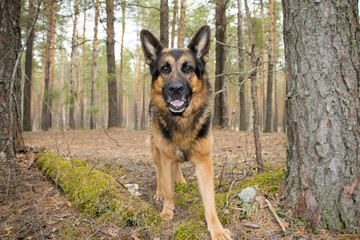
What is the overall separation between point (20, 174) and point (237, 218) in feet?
10.7

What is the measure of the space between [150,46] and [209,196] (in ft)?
7.37

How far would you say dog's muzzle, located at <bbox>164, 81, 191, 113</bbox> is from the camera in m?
2.89

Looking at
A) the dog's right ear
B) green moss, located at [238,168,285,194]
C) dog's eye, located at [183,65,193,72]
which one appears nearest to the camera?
green moss, located at [238,168,285,194]

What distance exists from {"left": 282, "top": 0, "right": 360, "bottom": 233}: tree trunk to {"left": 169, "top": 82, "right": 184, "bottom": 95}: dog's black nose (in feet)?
4.32

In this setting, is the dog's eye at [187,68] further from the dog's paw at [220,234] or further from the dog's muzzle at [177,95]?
the dog's paw at [220,234]

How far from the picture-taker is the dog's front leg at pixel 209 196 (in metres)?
2.46

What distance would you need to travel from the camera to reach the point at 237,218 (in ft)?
8.68

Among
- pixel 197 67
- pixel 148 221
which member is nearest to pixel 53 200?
pixel 148 221

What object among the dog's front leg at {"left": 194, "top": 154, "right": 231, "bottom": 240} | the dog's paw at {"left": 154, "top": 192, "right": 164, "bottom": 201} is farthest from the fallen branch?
the dog's paw at {"left": 154, "top": 192, "right": 164, "bottom": 201}

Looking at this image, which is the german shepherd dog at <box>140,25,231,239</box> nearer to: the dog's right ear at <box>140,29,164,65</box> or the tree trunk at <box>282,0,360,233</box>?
the dog's right ear at <box>140,29,164,65</box>

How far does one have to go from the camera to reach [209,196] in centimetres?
273

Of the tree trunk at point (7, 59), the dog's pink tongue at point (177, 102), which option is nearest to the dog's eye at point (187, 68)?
the dog's pink tongue at point (177, 102)

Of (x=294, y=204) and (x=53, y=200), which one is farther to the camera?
(x=53, y=200)

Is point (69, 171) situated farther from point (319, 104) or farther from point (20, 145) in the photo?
point (319, 104)
